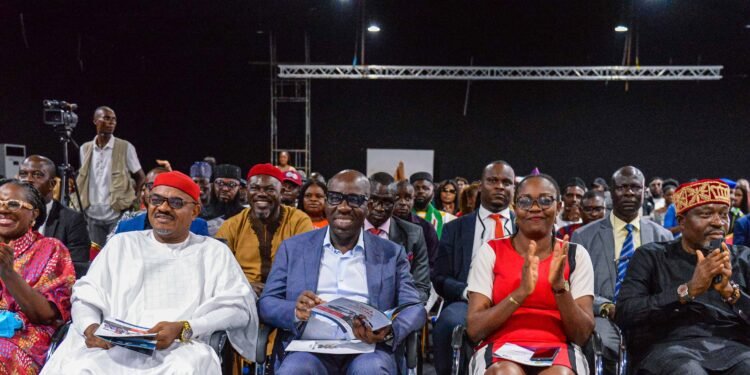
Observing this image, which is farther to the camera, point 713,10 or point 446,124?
point 446,124

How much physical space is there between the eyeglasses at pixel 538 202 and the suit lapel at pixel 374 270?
31.0 inches

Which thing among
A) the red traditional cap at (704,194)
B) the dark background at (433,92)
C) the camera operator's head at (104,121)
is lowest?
the red traditional cap at (704,194)

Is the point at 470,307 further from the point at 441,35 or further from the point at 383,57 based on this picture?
the point at 383,57

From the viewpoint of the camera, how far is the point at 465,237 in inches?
167

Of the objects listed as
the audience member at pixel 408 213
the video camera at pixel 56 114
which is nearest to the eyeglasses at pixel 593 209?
the audience member at pixel 408 213

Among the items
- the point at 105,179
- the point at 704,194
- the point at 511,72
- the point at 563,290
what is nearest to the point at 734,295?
the point at 704,194

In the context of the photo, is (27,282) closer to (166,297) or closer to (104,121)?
(166,297)

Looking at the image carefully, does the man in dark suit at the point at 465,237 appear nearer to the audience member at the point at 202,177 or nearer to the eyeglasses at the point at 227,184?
the eyeglasses at the point at 227,184

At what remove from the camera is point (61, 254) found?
3303 mm

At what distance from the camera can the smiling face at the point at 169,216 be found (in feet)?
10.4

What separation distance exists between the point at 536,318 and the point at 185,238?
183 cm

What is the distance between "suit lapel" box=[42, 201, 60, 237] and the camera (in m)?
3.92

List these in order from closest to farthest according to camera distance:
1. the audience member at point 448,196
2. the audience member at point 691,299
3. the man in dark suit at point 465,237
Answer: the audience member at point 691,299
the man in dark suit at point 465,237
the audience member at point 448,196

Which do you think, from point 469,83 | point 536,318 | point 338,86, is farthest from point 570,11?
point 536,318
